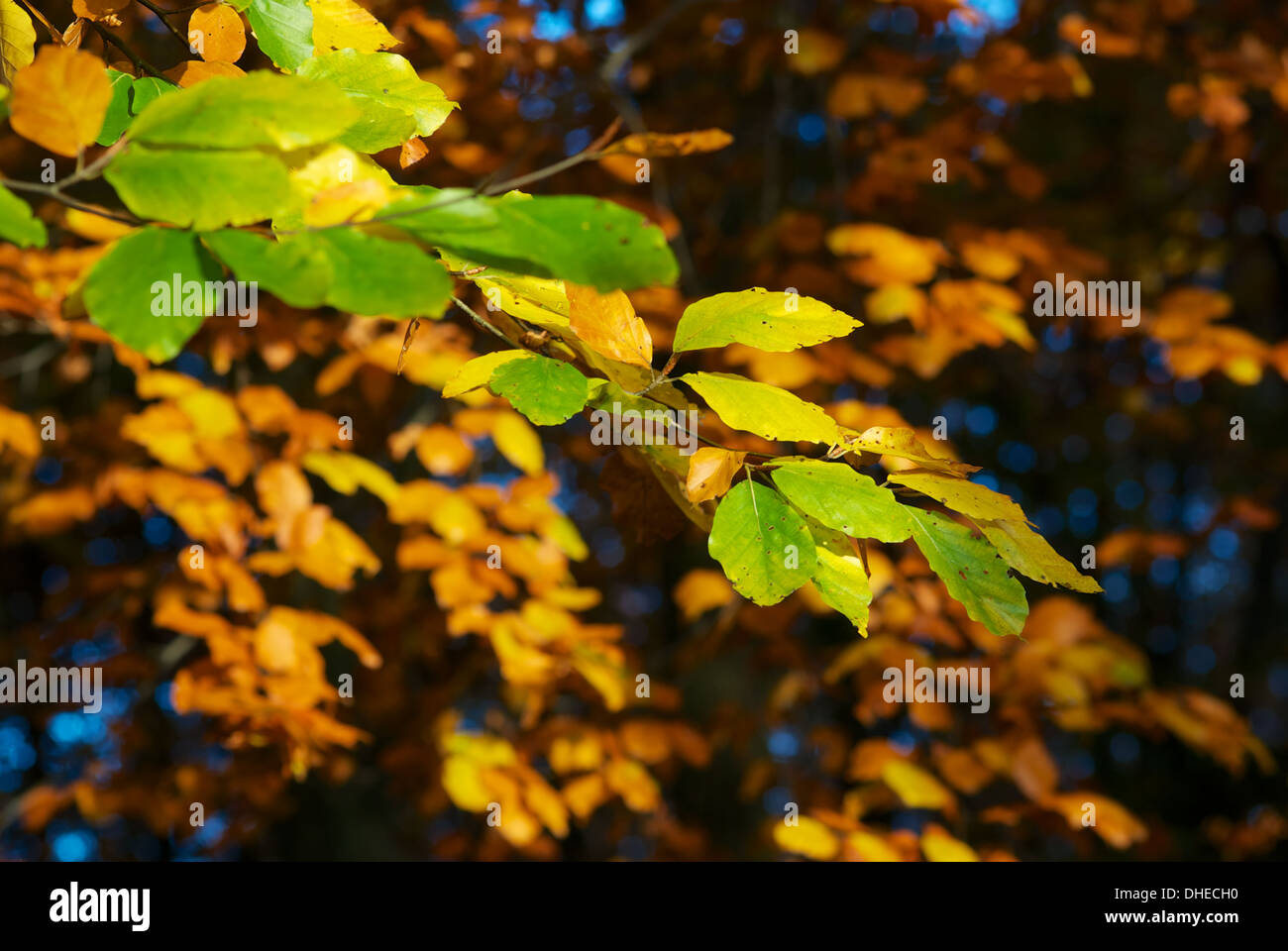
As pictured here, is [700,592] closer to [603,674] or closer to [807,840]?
[603,674]

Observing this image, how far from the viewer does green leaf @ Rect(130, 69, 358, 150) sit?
45cm

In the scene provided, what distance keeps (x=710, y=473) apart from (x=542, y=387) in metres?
0.13

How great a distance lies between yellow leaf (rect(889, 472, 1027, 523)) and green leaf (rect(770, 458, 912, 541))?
0.02m

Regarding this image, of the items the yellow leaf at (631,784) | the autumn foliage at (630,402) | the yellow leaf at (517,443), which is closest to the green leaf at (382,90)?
the autumn foliage at (630,402)

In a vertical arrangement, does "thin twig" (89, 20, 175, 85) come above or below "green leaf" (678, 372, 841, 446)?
above

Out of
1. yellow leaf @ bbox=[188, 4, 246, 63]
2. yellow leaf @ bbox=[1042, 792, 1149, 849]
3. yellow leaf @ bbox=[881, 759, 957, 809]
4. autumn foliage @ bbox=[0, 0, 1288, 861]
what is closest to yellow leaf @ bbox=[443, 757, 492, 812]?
autumn foliage @ bbox=[0, 0, 1288, 861]

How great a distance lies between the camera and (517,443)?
185cm

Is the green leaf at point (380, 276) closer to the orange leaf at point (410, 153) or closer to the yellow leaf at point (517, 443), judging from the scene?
the orange leaf at point (410, 153)

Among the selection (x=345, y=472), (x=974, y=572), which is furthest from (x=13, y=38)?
(x=345, y=472)

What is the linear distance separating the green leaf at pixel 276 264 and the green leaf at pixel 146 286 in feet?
0.05

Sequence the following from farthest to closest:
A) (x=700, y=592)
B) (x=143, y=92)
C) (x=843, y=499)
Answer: (x=700, y=592), (x=143, y=92), (x=843, y=499)

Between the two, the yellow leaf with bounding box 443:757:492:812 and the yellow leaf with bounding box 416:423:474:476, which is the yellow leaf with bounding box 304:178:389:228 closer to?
the yellow leaf with bounding box 416:423:474:476
